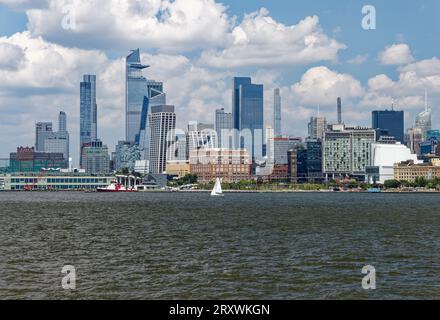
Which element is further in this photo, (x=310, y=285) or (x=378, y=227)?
(x=378, y=227)

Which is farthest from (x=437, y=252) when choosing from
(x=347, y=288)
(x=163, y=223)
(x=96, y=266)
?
(x=163, y=223)

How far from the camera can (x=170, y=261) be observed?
166 ft

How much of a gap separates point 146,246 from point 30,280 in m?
18.6

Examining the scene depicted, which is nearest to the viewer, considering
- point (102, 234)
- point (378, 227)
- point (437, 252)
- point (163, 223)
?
point (437, 252)

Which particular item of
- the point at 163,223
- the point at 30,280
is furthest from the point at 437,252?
the point at 163,223

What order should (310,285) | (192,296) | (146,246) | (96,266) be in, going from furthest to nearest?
(146,246) < (96,266) < (310,285) < (192,296)

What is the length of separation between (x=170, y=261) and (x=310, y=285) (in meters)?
12.9

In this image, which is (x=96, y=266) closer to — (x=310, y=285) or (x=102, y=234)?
(x=310, y=285)

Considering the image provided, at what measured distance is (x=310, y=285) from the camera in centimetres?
4041
